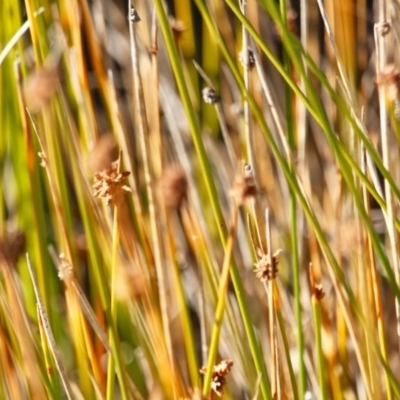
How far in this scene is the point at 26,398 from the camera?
1005 millimetres

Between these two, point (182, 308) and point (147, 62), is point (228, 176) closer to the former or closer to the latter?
point (147, 62)

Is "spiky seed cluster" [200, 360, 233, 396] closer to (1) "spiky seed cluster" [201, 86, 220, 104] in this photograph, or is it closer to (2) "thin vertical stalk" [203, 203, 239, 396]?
(2) "thin vertical stalk" [203, 203, 239, 396]

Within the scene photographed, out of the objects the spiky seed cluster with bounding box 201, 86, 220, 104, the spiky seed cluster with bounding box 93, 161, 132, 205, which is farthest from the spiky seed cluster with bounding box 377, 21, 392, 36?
the spiky seed cluster with bounding box 93, 161, 132, 205

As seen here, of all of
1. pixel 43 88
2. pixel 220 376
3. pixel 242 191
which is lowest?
pixel 220 376

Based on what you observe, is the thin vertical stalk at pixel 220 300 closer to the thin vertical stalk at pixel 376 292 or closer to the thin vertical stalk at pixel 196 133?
the thin vertical stalk at pixel 196 133

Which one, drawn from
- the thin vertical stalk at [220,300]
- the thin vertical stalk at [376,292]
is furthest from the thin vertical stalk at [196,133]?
the thin vertical stalk at [376,292]

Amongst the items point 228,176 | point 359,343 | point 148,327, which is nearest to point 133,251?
point 148,327

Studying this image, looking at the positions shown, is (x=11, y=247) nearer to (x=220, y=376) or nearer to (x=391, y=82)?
(x=220, y=376)

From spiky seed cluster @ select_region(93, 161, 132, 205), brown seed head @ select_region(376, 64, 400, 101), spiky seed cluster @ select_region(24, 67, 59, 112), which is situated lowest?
spiky seed cluster @ select_region(93, 161, 132, 205)

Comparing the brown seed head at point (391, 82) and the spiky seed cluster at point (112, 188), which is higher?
the brown seed head at point (391, 82)

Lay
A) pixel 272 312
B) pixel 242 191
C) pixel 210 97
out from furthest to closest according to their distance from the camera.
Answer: pixel 210 97
pixel 272 312
pixel 242 191

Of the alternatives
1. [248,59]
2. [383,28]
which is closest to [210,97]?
[248,59]

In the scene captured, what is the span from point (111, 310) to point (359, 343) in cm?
23

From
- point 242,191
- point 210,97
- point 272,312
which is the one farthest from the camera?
point 210,97
